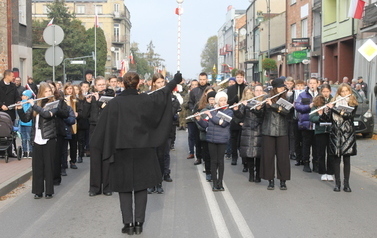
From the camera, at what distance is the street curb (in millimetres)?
9773

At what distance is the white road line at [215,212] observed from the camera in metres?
6.92

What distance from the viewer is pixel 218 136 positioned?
32.1 feet

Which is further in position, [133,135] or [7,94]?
[7,94]

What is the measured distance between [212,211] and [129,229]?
1642mm

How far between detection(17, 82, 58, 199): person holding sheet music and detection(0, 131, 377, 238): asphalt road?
0.86 feet

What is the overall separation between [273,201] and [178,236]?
257 centimetres

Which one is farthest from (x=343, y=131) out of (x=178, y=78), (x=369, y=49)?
(x=369, y=49)

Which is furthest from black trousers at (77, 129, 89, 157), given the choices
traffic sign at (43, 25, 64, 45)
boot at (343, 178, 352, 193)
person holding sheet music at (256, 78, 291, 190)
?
boot at (343, 178, 352, 193)

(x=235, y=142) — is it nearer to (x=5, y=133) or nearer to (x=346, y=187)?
(x=346, y=187)

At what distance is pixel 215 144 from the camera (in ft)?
32.3

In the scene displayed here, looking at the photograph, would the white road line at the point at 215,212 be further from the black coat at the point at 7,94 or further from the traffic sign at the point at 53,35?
the traffic sign at the point at 53,35

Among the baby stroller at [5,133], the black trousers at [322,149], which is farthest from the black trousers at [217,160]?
the baby stroller at [5,133]

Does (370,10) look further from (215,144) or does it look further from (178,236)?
(178,236)

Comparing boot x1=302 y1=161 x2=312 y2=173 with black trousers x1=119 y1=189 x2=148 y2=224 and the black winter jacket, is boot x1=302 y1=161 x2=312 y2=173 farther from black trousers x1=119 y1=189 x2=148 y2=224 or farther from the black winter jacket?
black trousers x1=119 y1=189 x2=148 y2=224
